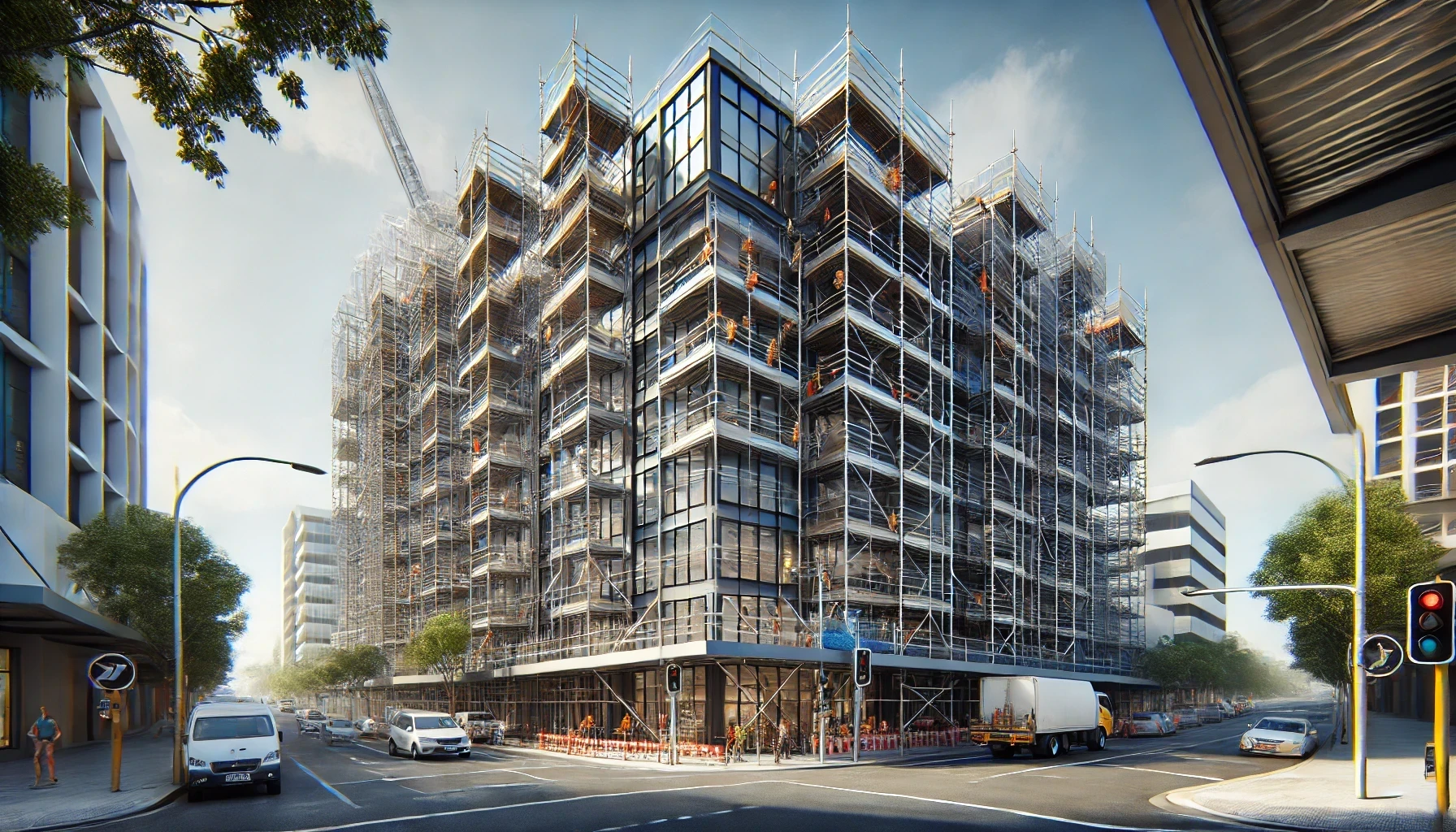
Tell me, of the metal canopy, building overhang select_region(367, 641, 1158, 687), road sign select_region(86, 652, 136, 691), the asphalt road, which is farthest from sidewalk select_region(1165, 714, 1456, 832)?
road sign select_region(86, 652, 136, 691)

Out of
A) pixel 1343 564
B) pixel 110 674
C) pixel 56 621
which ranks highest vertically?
pixel 1343 564

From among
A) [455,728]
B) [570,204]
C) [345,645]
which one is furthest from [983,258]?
[345,645]

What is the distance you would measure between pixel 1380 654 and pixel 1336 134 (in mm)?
17667

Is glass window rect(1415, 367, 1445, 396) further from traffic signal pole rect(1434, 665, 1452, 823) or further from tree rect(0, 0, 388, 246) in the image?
tree rect(0, 0, 388, 246)

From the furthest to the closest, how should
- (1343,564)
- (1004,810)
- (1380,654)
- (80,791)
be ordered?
(1343,564), (80,791), (1380,654), (1004,810)

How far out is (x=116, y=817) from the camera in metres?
Result: 16.2

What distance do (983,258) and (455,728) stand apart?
115 feet

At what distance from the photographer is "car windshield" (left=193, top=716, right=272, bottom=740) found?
18859 mm

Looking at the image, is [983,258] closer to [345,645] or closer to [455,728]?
[455,728]

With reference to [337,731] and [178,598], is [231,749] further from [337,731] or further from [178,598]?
[337,731]

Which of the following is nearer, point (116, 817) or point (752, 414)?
point (116, 817)

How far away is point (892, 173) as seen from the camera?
1550 inches

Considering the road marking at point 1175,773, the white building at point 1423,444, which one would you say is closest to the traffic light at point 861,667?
the road marking at point 1175,773

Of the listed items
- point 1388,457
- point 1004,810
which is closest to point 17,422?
point 1004,810
